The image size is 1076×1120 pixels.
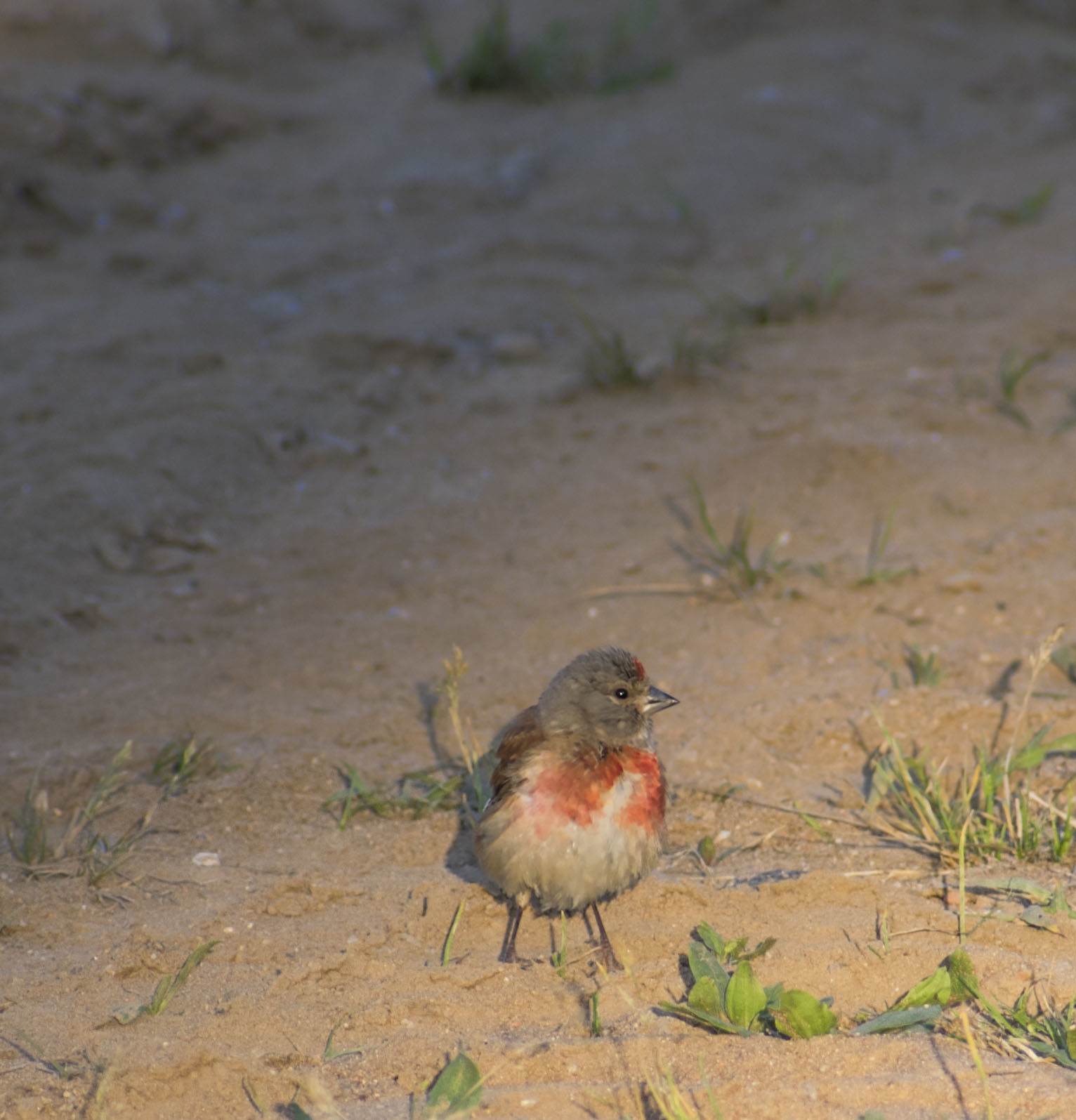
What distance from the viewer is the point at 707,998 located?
2832 mm

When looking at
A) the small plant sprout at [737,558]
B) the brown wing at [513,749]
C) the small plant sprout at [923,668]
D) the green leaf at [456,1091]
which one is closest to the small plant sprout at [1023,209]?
the small plant sprout at [737,558]

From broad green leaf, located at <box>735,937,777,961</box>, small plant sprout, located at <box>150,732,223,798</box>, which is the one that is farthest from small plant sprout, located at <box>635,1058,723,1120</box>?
small plant sprout, located at <box>150,732,223,798</box>

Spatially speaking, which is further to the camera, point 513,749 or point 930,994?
point 513,749

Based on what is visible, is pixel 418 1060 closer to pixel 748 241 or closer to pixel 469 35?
pixel 748 241

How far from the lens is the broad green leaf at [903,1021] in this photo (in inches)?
107

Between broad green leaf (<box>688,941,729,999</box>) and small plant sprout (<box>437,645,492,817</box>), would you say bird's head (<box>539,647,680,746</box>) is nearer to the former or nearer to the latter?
small plant sprout (<box>437,645,492,817</box>)

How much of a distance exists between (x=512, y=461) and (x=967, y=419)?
204cm

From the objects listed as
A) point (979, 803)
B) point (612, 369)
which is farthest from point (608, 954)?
point (612, 369)

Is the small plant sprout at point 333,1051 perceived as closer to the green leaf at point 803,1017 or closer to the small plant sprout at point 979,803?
the green leaf at point 803,1017

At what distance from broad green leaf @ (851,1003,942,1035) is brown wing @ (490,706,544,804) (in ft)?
3.24

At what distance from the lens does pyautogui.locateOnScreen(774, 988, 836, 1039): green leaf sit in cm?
273

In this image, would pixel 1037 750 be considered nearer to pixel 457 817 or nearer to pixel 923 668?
pixel 923 668

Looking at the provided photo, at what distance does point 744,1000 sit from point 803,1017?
134mm

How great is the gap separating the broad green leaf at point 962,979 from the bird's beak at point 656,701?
900mm
